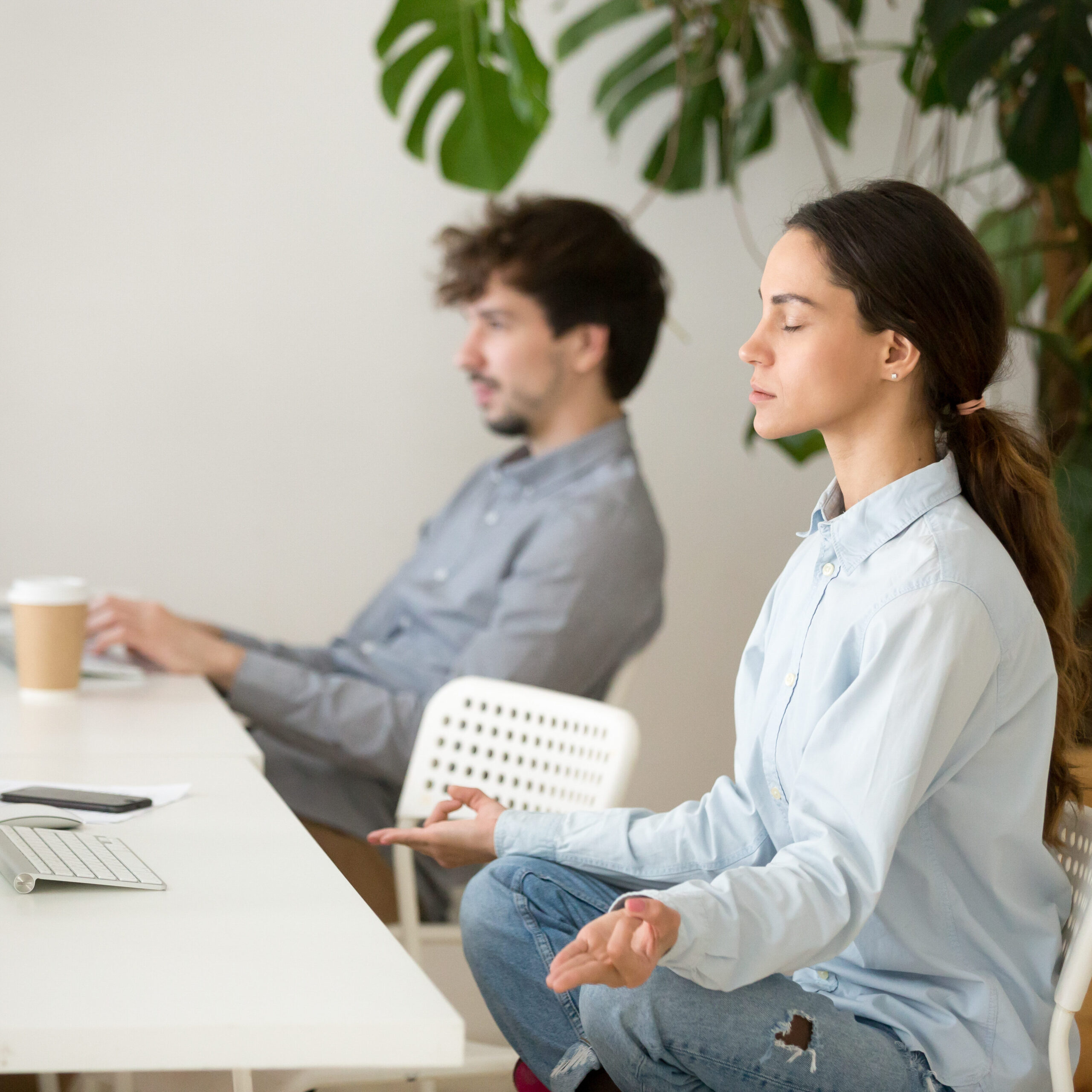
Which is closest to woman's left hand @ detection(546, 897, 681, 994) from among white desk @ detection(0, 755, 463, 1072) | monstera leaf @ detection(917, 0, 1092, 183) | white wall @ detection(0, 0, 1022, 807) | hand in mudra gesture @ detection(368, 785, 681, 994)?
hand in mudra gesture @ detection(368, 785, 681, 994)

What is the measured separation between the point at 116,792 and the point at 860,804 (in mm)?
623

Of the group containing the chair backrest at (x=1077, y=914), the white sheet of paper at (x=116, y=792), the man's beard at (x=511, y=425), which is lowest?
the chair backrest at (x=1077, y=914)

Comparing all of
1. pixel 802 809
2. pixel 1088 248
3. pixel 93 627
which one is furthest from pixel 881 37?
pixel 802 809

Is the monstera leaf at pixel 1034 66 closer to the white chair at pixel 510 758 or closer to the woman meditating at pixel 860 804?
the woman meditating at pixel 860 804

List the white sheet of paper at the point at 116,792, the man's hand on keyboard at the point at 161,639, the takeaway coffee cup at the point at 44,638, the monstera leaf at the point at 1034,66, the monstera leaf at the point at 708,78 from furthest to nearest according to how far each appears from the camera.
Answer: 1. the monstera leaf at the point at 708,78
2. the monstera leaf at the point at 1034,66
3. the man's hand on keyboard at the point at 161,639
4. the takeaway coffee cup at the point at 44,638
5. the white sheet of paper at the point at 116,792

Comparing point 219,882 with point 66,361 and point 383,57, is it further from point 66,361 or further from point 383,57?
point 66,361

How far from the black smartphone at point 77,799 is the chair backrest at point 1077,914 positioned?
→ 0.73 meters

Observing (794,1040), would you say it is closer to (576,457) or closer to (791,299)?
(791,299)

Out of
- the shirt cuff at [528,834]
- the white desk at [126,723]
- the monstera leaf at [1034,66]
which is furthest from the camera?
the monstera leaf at [1034,66]

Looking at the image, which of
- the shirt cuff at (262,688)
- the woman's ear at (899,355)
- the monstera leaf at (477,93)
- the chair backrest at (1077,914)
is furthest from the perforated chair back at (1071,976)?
the monstera leaf at (477,93)

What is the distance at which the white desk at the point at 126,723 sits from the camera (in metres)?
1.31

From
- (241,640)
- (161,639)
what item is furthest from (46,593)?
(241,640)

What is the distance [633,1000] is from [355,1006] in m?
0.35

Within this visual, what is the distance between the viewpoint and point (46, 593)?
5.22ft
